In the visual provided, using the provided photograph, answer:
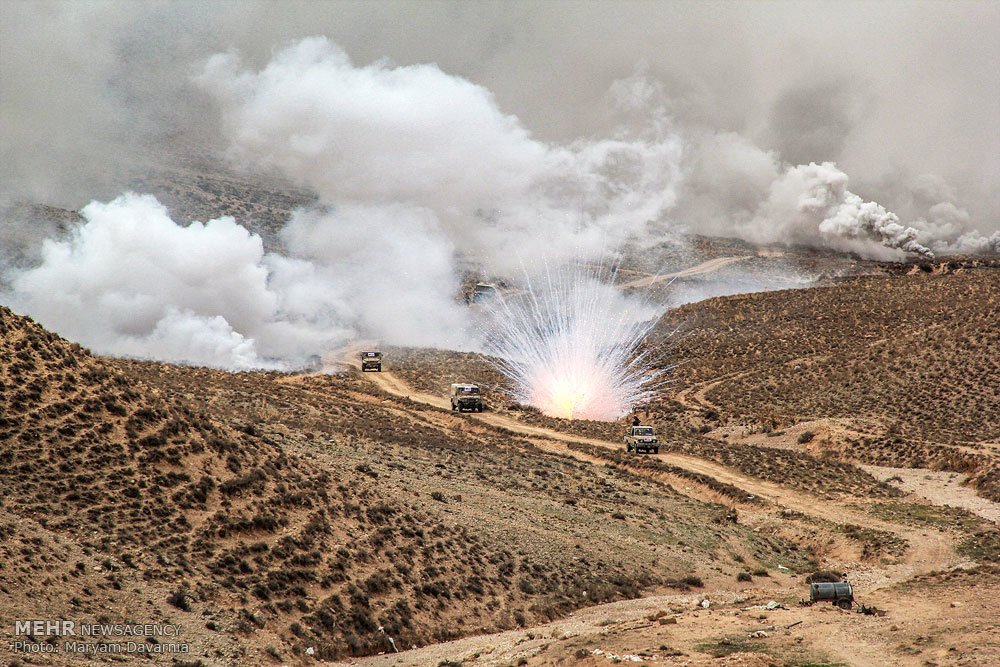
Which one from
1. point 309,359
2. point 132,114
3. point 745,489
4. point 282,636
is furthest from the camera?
point 132,114

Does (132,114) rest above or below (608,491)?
above

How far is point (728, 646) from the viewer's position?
22375 millimetres

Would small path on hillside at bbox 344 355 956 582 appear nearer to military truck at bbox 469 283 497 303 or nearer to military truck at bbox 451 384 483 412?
military truck at bbox 451 384 483 412

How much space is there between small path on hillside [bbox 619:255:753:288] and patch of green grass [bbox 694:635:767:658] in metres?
119

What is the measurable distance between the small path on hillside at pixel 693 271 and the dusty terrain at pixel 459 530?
82.2 m

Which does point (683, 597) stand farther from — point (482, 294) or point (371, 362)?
point (482, 294)

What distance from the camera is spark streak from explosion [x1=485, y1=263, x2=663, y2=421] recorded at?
74.4 m

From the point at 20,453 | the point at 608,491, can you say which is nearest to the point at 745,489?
the point at 608,491

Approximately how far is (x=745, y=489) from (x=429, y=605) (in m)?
26.9

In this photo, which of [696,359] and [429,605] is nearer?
[429,605]

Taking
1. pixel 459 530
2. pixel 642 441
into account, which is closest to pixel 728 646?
pixel 459 530

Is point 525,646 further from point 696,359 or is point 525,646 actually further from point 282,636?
point 696,359

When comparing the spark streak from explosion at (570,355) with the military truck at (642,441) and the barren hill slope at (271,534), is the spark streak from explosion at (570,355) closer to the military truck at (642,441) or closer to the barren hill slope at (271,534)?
the military truck at (642,441)

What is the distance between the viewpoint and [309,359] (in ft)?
294
